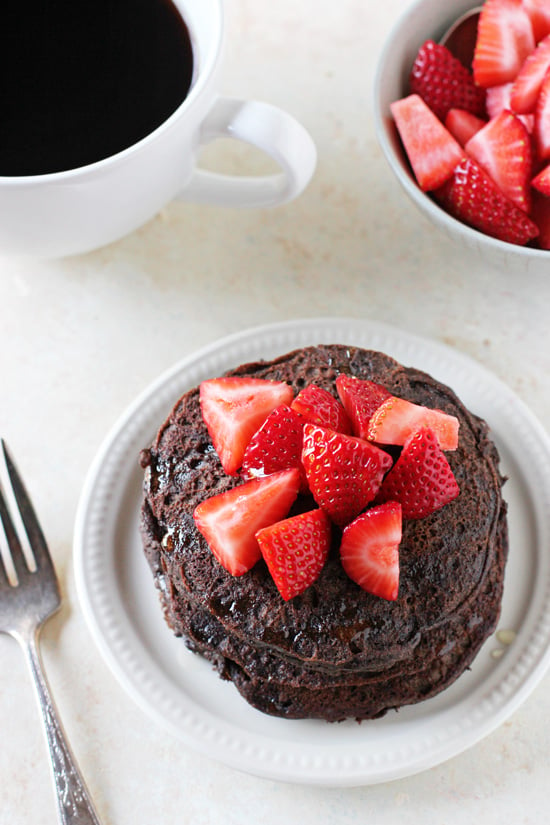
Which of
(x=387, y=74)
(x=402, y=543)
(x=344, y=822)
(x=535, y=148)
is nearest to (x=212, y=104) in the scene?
(x=387, y=74)

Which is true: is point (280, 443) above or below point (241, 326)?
above

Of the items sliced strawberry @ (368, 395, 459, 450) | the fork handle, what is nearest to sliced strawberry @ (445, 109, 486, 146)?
sliced strawberry @ (368, 395, 459, 450)

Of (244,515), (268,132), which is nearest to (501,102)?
(268,132)

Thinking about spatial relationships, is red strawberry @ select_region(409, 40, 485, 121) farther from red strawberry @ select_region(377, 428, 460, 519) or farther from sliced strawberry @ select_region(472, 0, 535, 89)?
red strawberry @ select_region(377, 428, 460, 519)

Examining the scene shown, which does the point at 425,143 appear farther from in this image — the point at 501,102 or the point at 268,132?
the point at 268,132

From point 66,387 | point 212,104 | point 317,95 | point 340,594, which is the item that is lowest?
point 66,387

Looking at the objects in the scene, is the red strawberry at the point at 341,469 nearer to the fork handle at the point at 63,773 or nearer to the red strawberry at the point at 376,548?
the red strawberry at the point at 376,548

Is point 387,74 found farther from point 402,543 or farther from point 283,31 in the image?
point 402,543
